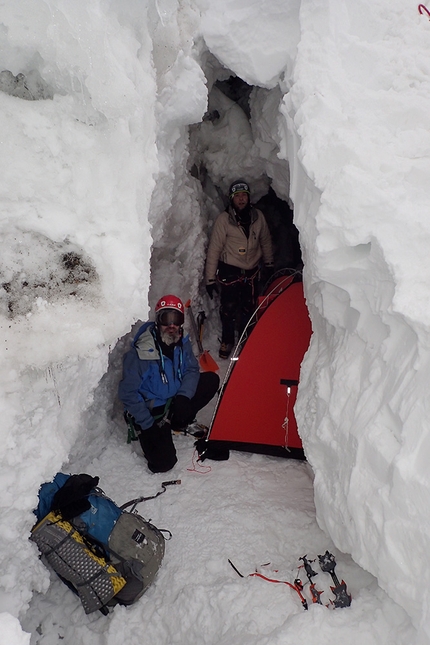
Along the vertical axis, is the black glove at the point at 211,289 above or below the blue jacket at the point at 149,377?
above

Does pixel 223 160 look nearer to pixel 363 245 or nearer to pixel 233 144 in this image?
pixel 233 144

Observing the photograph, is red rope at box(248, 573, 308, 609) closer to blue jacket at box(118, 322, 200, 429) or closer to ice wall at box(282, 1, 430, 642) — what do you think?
ice wall at box(282, 1, 430, 642)

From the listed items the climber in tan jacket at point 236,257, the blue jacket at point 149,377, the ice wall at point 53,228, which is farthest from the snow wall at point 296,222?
the climber in tan jacket at point 236,257

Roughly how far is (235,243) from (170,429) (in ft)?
7.86

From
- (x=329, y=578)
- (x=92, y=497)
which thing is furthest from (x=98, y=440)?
(x=329, y=578)

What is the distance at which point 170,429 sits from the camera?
12.5 ft

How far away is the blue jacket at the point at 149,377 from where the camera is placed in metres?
3.59

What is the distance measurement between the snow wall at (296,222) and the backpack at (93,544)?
228 mm

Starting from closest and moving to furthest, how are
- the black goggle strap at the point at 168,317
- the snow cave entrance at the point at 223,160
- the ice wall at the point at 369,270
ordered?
the ice wall at the point at 369,270 → the black goggle strap at the point at 168,317 → the snow cave entrance at the point at 223,160

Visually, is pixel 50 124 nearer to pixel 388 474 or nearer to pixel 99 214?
pixel 99 214

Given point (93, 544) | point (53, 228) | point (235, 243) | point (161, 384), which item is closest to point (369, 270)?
point (53, 228)

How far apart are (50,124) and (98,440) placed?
104 inches

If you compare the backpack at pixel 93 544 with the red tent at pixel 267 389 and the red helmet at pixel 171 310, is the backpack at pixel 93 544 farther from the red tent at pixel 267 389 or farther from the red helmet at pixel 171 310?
the red helmet at pixel 171 310

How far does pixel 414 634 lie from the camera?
1834 millimetres
